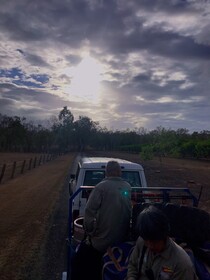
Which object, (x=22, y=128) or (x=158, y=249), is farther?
(x=22, y=128)

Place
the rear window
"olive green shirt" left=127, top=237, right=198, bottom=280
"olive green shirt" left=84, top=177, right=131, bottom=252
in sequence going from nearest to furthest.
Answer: "olive green shirt" left=127, top=237, right=198, bottom=280
"olive green shirt" left=84, top=177, right=131, bottom=252
the rear window

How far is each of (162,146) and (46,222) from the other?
27453mm

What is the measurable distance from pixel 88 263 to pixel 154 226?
1511mm

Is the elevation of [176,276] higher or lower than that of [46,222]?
higher

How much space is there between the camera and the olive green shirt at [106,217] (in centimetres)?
394

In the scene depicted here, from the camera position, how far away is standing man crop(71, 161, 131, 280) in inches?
155

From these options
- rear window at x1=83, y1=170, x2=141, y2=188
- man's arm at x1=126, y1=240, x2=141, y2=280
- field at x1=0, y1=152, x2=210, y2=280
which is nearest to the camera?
man's arm at x1=126, y1=240, x2=141, y2=280

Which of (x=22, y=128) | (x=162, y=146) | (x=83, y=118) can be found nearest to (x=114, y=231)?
(x=162, y=146)

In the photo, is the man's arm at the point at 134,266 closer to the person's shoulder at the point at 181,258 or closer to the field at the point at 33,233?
the person's shoulder at the point at 181,258

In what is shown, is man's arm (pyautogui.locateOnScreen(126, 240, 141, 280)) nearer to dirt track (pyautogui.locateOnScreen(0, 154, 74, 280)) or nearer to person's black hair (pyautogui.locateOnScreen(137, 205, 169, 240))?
person's black hair (pyautogui.locateOnScreen(137, 205, 169, 240))

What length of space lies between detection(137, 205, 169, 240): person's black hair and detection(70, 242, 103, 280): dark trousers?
4.40 feet

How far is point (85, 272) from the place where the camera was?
4000 millimetres

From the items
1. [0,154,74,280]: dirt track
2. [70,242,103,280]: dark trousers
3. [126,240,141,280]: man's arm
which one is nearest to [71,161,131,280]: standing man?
[70,242,103,280]: dark trousers

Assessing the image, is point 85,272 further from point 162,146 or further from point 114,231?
point 162,146
